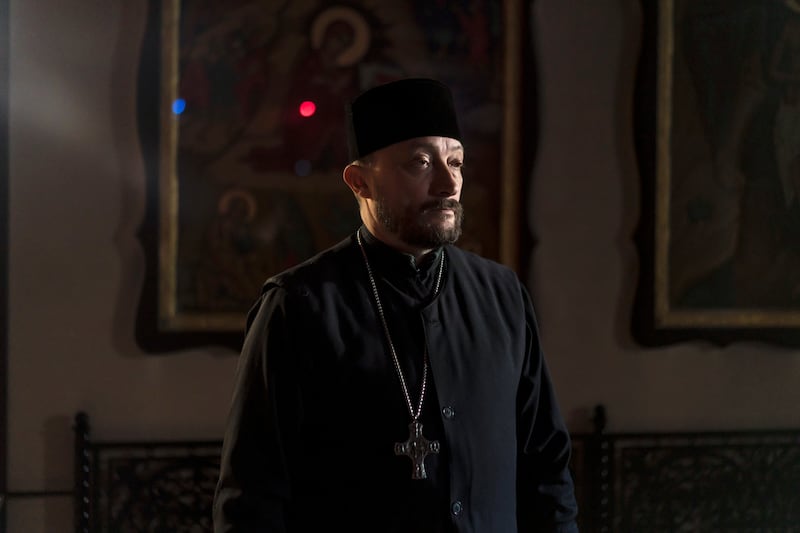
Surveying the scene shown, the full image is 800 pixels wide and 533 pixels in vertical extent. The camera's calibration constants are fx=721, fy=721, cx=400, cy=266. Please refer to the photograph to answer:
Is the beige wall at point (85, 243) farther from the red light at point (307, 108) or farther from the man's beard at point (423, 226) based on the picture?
the man's beard at point (423, 226)

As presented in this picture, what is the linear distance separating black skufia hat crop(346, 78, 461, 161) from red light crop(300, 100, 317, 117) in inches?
38.3

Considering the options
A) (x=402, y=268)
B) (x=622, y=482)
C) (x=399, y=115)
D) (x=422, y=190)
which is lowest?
(x=622, y=482)

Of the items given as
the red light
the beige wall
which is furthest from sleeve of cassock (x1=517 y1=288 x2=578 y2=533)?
the red light

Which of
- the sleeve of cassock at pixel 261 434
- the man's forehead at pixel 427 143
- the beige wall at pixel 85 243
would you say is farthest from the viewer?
the beige wall at pixel 85 243

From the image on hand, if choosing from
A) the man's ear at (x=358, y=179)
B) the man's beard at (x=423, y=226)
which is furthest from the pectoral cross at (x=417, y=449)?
the man's ear at (x=358, y=179)

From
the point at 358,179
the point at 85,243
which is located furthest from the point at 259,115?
the point at 358,179

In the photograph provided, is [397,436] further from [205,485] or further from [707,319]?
[707,319]

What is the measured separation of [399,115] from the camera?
1318mm

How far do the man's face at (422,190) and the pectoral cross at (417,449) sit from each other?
34 cm

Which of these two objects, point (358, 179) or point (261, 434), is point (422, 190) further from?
point (261, 434)

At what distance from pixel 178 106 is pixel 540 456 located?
1.58 metres

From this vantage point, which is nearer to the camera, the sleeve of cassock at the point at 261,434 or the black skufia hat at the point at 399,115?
the sleeve of cassock at the point at 261,434

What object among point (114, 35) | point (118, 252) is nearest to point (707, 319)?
point (118, 252)

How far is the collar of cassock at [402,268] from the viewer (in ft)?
4.55
